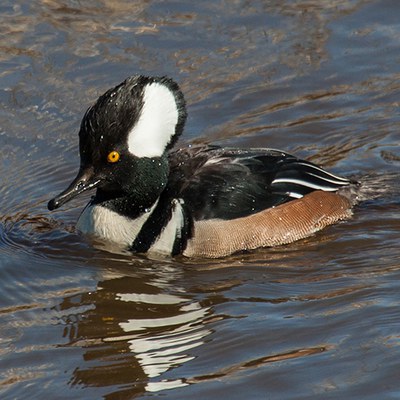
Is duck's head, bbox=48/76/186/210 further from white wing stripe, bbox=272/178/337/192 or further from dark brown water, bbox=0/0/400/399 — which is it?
white wing stripe, bbox=272/178/337/192

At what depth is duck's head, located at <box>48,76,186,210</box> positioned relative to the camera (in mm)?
8156

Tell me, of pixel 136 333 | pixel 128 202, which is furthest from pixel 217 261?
pixel 136 333

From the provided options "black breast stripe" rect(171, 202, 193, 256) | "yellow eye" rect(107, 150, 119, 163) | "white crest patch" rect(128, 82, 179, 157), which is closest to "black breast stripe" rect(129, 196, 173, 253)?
"black breast stripe" rect(171, 202, 193, 256)

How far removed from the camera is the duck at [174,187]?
8.25 m

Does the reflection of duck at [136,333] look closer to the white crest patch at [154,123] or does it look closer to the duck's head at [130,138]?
the duck's head at [130,138]

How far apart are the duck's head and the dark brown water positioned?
→ 0.56 meters

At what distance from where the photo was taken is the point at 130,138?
27.4 feet

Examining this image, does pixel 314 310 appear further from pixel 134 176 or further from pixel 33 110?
Result: pixel 33 110

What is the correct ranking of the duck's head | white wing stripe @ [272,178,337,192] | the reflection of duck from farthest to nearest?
white wing stripe @ [272,178,337,192] → the duck's head → the reflection of duck

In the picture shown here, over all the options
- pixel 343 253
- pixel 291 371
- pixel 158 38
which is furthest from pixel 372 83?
pixel 291 371

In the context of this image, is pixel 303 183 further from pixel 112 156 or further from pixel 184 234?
pixel 112 156

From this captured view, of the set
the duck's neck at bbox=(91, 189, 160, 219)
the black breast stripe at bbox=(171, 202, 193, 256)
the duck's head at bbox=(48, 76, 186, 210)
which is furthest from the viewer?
the duck's neck at bbox=(91, 189, 160, 219)

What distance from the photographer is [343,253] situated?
8.48 metres

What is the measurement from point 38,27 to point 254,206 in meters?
4.47
